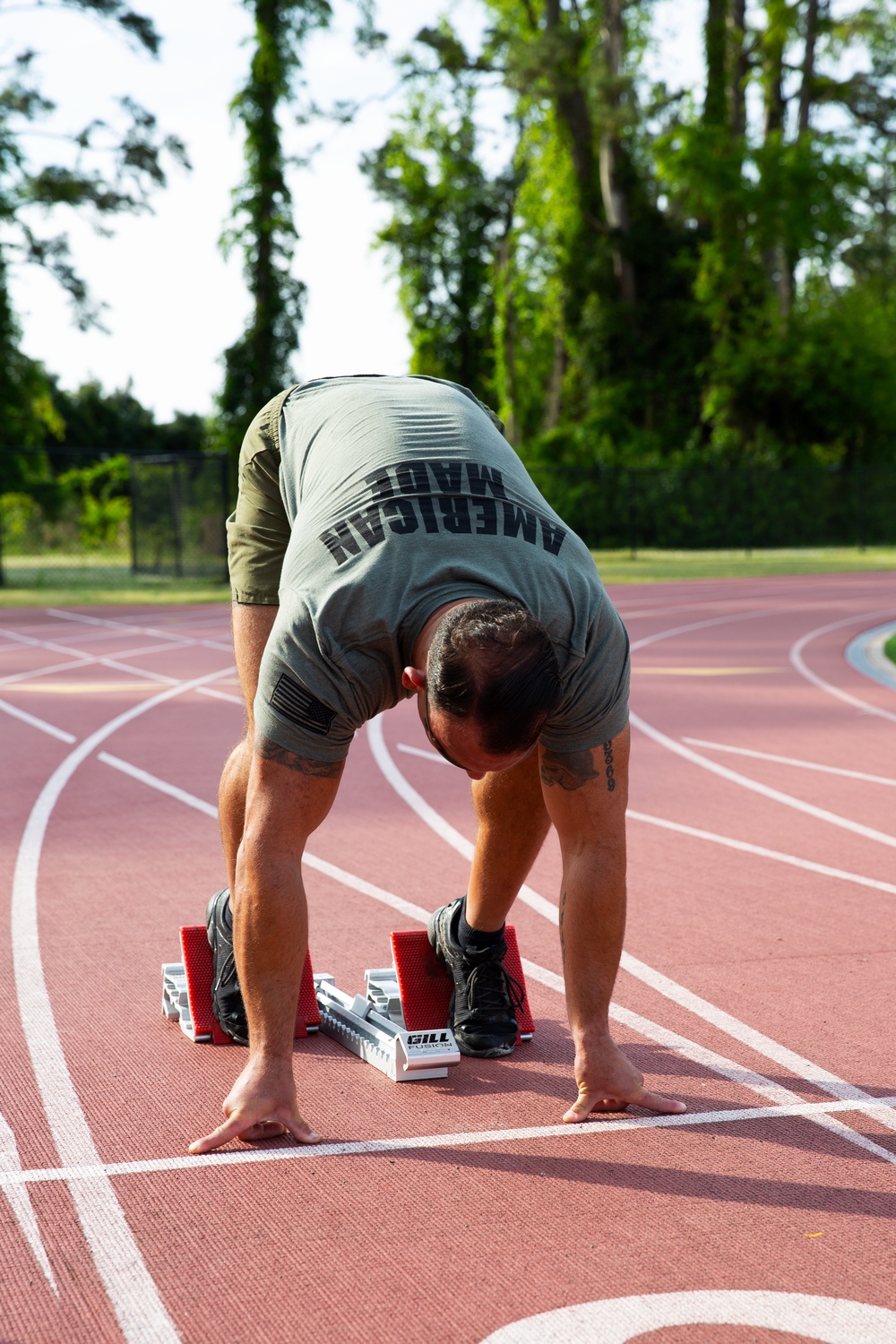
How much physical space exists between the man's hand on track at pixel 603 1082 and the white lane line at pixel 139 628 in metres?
12.8

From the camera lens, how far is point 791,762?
28.4ft

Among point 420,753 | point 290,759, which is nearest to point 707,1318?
point 290,759

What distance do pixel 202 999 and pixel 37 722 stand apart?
709 centimetres

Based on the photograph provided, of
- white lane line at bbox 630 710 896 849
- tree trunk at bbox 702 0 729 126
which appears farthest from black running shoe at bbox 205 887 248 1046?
tree trunk at bbox 702 0 729 126

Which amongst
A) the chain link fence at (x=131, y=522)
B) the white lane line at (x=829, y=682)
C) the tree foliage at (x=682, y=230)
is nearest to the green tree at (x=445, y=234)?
the tree foliage at (x=682, y=230)

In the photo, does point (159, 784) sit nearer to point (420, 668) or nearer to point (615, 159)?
point (420, 668)

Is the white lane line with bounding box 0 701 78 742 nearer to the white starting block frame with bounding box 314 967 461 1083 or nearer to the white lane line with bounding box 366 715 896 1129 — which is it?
the white lane line with bounding box 366 715 896 1129

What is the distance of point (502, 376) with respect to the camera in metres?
45.0

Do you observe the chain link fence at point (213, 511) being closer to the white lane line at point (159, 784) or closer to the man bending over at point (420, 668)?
the white lane line at point (159, 784)

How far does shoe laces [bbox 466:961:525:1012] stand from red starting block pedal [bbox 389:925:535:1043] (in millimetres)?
78

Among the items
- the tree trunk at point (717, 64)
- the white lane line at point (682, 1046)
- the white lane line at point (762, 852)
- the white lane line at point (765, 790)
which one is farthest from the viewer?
the tree trunk at point (717, 64)

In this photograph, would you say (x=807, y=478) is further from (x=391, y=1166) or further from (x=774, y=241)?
(x=391, y=1166)

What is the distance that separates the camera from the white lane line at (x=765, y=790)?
6672 mm

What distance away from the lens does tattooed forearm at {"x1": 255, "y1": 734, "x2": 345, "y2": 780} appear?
308cm
